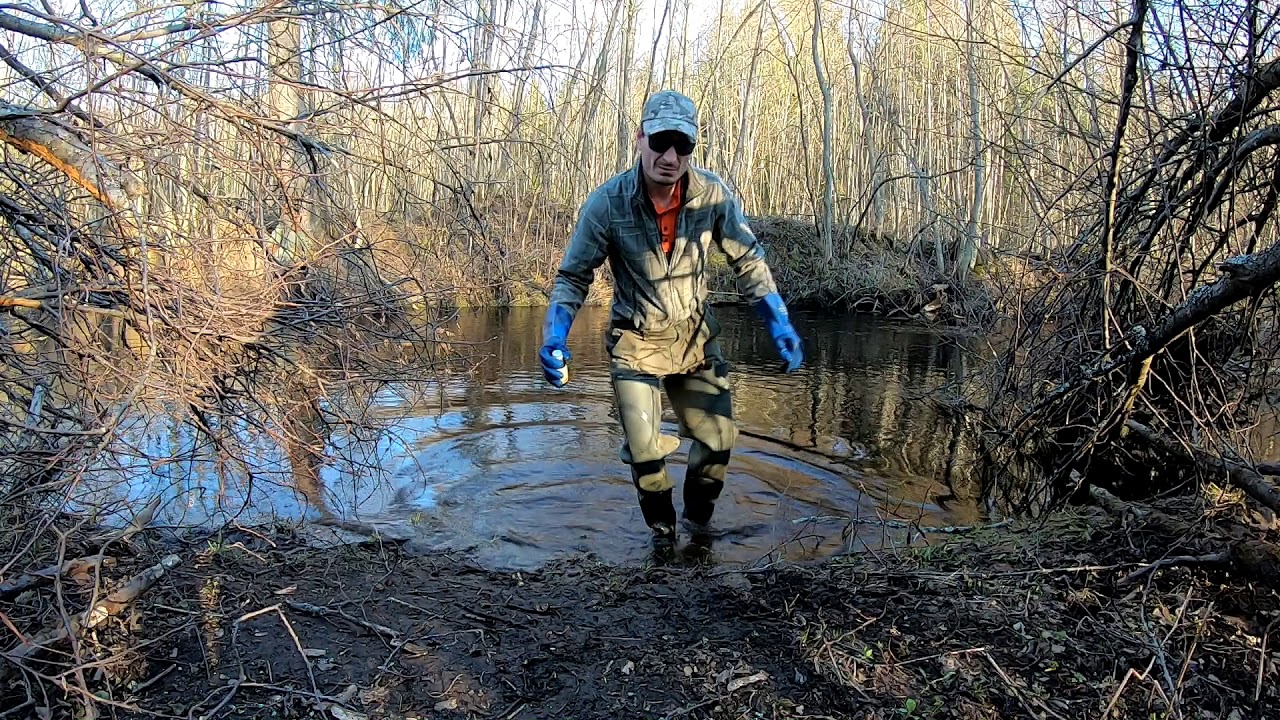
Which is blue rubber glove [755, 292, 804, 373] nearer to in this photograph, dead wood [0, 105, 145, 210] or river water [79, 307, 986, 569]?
river water [79, 307, 986, 569]

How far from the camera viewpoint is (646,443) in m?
4.34

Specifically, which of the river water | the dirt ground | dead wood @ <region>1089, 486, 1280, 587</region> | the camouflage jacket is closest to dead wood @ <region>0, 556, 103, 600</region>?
the dirt ground

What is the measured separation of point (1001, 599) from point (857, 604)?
0.50m

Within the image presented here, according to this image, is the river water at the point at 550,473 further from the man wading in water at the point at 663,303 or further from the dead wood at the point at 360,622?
the dead wood at the point at 360,622

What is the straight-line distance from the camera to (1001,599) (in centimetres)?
285

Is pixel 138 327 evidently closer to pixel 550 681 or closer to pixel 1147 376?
pixel 550 681

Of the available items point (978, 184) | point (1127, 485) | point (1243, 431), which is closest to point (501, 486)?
point (1127, 485)

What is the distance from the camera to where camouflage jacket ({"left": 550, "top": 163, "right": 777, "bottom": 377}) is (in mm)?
4184

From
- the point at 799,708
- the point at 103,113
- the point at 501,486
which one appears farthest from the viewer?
the point at 501,486

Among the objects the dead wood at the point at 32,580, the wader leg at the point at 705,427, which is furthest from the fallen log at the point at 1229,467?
the dead wood at the point at 32,580

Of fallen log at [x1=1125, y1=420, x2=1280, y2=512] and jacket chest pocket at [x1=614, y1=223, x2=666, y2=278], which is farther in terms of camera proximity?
jacket chest pocket at [x1=614, y1=223, x2=666, y2=278]

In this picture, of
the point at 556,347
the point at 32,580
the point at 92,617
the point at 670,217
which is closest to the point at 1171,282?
the point at 670,217

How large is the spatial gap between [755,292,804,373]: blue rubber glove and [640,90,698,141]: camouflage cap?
0.96m

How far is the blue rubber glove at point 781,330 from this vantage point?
13.7 ft
